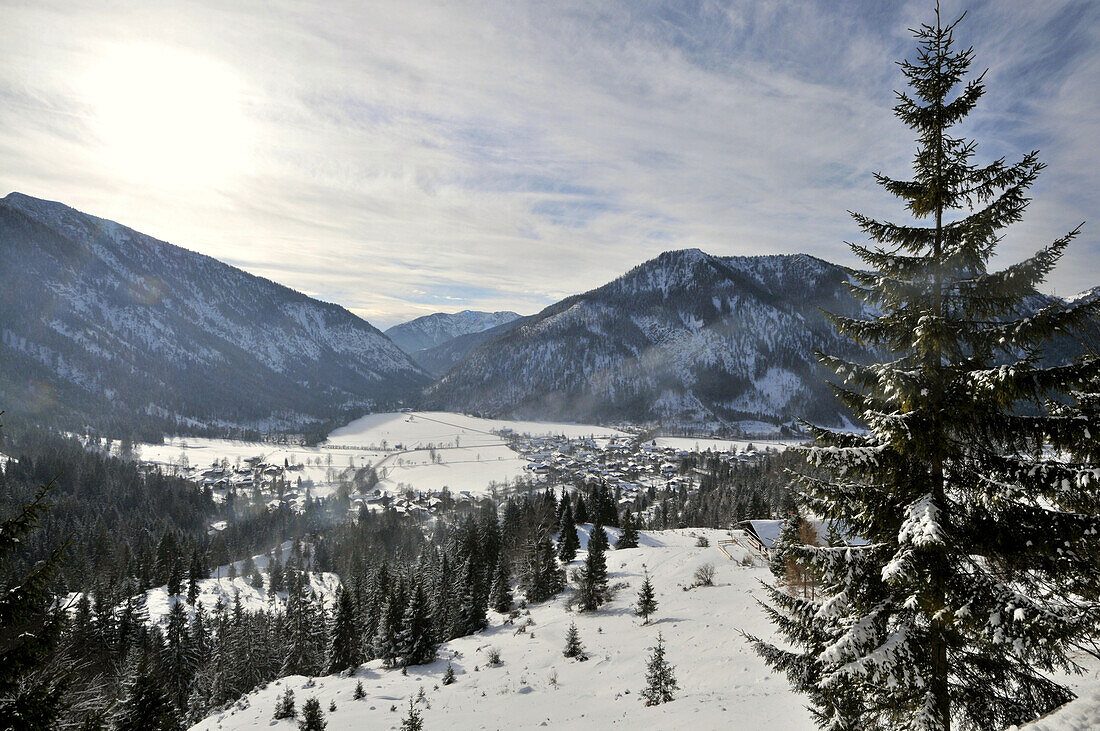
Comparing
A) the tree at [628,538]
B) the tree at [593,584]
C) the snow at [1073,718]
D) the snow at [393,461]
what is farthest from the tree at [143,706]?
the snow at [393,461]

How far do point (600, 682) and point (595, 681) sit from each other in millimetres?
321

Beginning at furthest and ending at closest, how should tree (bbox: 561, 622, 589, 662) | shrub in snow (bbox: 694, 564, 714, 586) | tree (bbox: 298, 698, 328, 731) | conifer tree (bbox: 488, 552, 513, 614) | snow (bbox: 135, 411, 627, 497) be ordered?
snow (bbox: 135, 411, 627, 497) → conifer tree (bbox: 488, 552, 513, 614) → shrub in snow (bbox: 694, 564, 714, 586) → tree (bbox: 561, 622, 589, 662) → tree (bbox: 298, 698, 328, 731)

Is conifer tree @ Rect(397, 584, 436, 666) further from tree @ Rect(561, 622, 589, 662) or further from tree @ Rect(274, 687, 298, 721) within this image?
tree @ Rect(561, 622, 589, 662)

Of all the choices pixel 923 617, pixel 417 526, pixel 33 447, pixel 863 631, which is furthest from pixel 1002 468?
pixel 33 447

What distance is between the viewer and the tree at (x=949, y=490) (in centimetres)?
571

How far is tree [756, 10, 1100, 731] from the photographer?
5711 mm

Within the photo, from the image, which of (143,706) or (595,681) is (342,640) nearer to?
(143,706)

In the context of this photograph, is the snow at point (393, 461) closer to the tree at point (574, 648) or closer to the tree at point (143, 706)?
the tree at point (574, 648)

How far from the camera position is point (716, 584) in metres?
37.5

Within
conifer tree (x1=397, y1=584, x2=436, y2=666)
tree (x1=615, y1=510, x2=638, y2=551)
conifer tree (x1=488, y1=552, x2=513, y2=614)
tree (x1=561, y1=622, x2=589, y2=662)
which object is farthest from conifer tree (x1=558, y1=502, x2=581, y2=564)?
tree (x1=561, y1=622, x2=589, y2=662)

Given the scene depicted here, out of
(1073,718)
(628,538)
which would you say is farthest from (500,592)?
(1073,718)

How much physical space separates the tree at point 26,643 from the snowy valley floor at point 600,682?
573 inches

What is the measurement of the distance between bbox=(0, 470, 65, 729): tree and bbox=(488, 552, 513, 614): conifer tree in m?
41.7

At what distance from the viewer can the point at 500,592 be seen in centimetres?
4603
